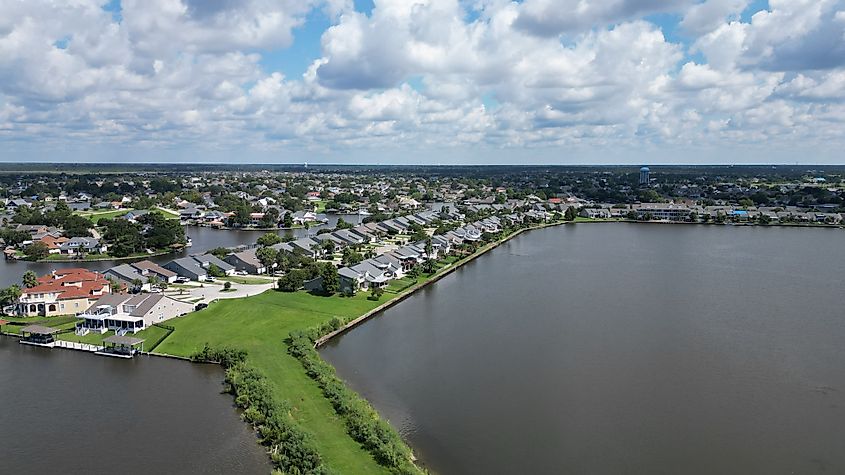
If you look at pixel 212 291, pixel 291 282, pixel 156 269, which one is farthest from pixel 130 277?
pixel 291 282

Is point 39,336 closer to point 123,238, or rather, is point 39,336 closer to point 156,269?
point 156,269

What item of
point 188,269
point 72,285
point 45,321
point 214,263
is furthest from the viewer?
point 214,263

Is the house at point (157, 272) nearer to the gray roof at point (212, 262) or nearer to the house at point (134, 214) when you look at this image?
the gray roof at point (212, 262)

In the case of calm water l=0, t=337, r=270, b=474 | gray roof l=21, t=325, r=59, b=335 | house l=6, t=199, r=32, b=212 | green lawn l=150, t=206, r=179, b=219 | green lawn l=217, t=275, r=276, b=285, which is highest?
house l=6, t=199, r=32, b=212

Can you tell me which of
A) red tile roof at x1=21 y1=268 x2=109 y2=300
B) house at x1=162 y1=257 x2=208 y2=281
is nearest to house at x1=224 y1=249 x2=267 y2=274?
house at x1=162 y1=257 x2=208 y2=281

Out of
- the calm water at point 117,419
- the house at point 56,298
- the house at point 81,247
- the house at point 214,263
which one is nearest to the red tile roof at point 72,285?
the house at point 56,298

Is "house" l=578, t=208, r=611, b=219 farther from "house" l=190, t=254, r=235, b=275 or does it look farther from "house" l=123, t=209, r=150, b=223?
"house" l=123, t=209, r=150, b=223

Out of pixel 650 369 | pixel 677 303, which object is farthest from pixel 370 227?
pixel 650 369

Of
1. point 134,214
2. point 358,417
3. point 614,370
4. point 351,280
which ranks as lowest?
point 614,370
